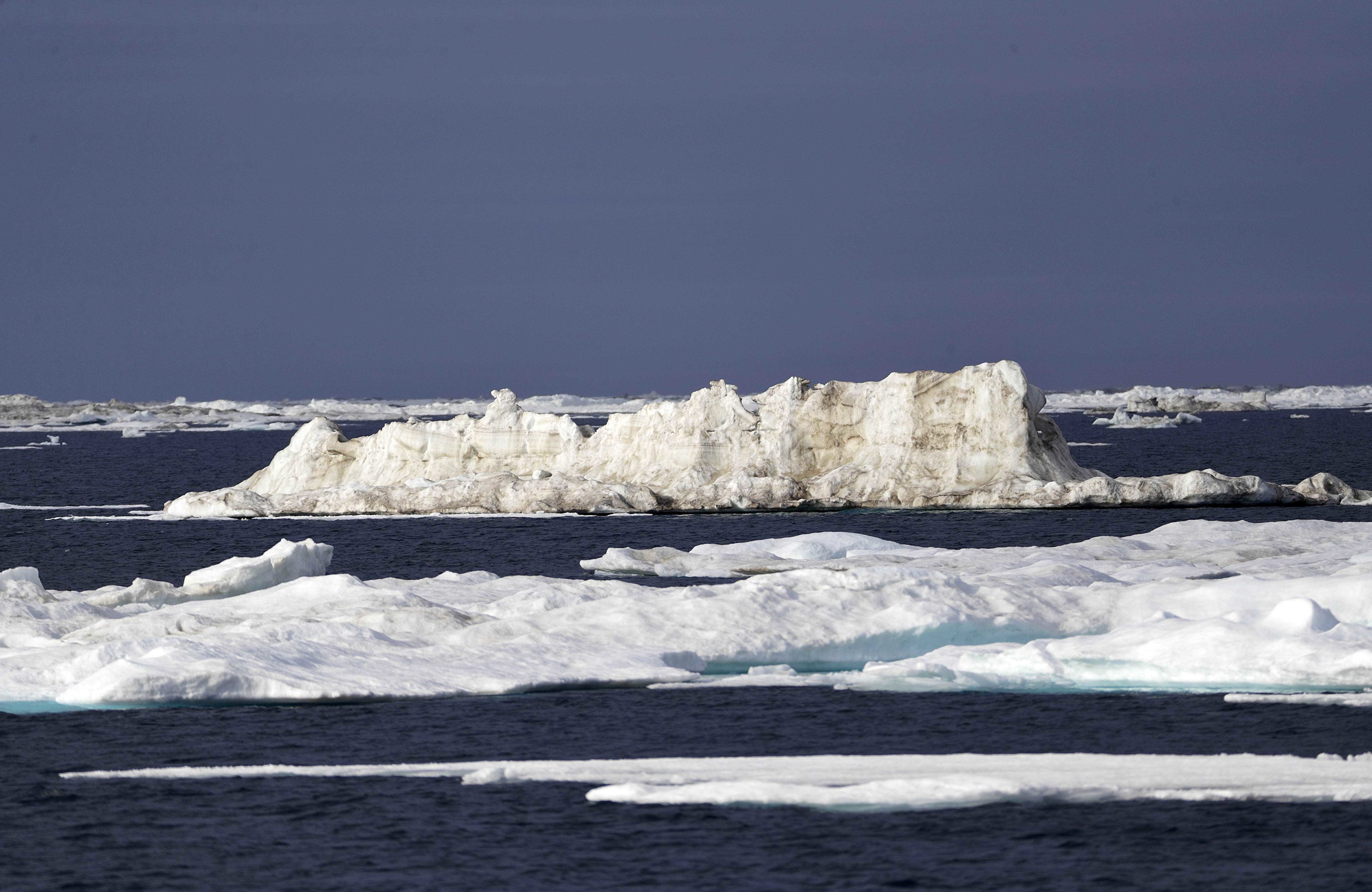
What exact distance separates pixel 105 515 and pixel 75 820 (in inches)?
1577

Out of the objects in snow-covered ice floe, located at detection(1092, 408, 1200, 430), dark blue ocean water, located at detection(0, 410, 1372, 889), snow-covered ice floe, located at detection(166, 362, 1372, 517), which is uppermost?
snow-covered ice floe, located at detection(1092, 408, 1200, 430)

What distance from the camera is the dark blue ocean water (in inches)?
563

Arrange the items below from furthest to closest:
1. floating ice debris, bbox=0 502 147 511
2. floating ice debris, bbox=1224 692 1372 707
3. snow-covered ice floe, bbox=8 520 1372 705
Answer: floating ice debris, bbox=0 502 147 511 → snow-covered ice floe, bbox=8 520 1372 705 → floating ice debris, bbox=1224 692 1372 707

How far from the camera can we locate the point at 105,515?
5422 cm

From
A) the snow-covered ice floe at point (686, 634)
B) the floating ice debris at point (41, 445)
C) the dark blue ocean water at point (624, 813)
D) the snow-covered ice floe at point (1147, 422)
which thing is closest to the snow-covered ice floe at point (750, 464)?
the snow-covered ice floe at point (686, 634)

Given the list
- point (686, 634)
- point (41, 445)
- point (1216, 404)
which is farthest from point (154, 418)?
point (686, 634)

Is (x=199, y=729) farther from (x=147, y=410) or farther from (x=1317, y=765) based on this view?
(x=147, y=410)

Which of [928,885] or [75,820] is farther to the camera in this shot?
[75,820]

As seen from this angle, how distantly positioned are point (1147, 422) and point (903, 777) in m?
118

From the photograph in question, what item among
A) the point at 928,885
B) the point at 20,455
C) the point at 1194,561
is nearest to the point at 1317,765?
the point at 928,885

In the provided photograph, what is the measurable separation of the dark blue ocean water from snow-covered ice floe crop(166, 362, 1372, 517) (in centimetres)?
2839

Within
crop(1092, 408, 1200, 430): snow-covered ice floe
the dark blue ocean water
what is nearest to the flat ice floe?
the dark blue ocean water

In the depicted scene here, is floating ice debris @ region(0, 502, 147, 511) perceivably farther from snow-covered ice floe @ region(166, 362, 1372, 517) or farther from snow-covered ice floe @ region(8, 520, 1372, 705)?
snow-covered ice floe @ region(8, 520, 1372, 705)

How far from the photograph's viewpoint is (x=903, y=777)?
55.4ft
